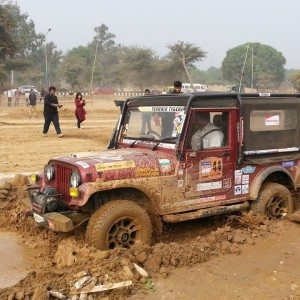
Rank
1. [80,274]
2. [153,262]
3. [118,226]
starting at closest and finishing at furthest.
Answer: [80,274] < [153,262] < [118,226]

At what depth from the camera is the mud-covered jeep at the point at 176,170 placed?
209 inches

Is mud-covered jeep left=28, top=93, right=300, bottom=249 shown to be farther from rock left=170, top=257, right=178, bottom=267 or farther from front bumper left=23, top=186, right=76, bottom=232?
rock left=170, top=257, right=178, bottom=267

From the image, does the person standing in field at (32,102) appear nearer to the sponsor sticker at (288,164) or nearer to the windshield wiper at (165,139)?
the sponsor sticker at (288,164)

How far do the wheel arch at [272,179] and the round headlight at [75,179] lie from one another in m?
2.47

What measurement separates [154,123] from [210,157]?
0.83 metres

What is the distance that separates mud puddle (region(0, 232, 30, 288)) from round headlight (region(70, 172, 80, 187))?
1103mm

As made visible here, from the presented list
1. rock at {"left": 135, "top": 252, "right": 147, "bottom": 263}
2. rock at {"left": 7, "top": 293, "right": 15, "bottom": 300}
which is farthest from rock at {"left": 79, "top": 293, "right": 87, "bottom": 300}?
rock at {"left": 135, "top": 252, "right": 147, "bottom": 263}

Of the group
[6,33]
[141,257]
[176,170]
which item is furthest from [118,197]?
[6,33]

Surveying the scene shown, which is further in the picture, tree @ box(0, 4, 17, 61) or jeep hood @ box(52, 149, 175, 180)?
tree @ box(0, 4, 17, 61)

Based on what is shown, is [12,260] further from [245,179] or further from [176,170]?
[245,179]

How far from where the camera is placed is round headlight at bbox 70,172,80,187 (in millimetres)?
5211

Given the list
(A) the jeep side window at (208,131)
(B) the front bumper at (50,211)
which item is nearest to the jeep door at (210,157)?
(A) the jeep side window at (208,131)

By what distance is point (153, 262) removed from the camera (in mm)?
4977

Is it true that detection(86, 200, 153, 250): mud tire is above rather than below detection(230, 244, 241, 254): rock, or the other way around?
above
